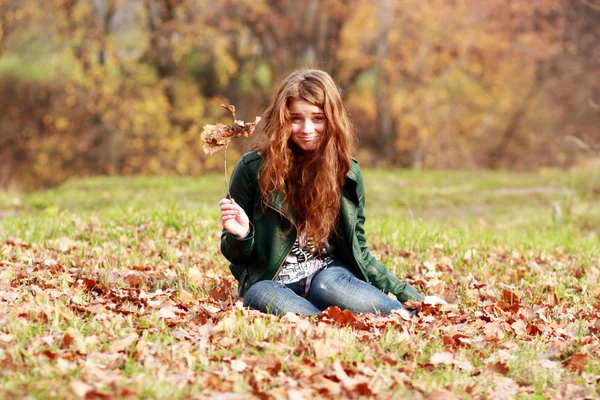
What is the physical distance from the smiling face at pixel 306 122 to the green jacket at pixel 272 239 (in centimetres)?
28

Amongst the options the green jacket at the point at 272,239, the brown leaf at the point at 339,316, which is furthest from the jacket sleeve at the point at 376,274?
the brown leaf at the point at 339,316

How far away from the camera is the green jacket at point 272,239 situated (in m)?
4.19

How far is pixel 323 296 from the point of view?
4176 millimetres

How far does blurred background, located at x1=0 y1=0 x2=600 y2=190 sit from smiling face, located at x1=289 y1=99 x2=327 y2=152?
46.8 feet

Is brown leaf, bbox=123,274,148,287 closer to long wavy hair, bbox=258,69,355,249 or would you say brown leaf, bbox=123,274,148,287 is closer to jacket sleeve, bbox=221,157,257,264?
jacket sleeve, bbox=221,157,257,264

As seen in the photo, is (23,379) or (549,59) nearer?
(23,379)

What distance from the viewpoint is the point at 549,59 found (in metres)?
21.8

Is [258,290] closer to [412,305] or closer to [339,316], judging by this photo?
[339,316]

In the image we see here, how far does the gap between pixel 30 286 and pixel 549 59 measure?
20064 mm

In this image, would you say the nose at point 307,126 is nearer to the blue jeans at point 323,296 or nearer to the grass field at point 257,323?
the blue jeans at point 323,296

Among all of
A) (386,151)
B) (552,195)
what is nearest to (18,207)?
(552,195)

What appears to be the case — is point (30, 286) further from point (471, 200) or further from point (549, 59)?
point (549, 59)

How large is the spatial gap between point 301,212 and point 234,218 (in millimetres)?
460

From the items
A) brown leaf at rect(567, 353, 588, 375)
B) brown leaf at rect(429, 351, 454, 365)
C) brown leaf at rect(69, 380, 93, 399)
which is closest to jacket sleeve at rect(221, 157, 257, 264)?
brown leaf at rect(429, 351, 454, 365)
